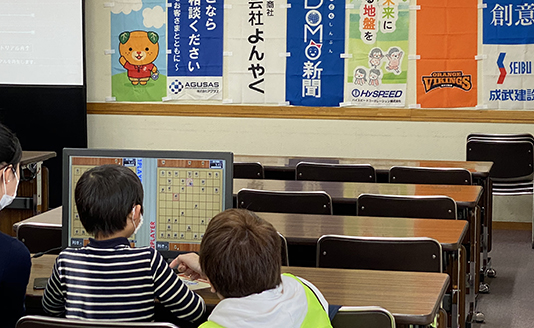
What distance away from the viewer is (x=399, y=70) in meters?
6.36

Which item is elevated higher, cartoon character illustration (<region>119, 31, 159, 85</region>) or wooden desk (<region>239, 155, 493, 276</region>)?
cartoon character illustration (<region>119, 31, 159, 85</region>)

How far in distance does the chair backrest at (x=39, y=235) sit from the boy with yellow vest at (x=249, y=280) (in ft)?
4.93

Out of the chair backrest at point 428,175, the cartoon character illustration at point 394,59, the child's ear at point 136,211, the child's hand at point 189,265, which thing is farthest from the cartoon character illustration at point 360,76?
the child's ear at point 136,211

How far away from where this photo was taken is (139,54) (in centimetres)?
682

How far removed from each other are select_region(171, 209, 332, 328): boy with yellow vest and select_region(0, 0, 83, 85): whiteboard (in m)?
5.55

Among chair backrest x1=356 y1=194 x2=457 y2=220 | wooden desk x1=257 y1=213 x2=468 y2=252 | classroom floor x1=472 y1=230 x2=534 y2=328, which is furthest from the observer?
classroom floor x1=472 y1=230 x2=534 y2=328

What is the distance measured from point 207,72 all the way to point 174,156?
4618 millimetres

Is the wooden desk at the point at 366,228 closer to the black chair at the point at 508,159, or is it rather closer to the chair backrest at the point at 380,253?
the chair backrest at the point at 380,253

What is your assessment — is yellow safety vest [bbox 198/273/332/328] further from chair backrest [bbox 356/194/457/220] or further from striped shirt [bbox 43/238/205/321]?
chair backrest [bbox 356/194/457/220]

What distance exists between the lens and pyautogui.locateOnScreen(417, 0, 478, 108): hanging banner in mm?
6227

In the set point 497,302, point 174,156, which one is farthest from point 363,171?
point 174,156

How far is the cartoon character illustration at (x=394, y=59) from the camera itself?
6.35 m

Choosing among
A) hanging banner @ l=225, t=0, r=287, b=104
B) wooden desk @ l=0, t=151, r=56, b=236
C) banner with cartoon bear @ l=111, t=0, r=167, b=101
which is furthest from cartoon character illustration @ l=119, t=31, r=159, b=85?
wooden desk @ l=0, t=151, r=56, b=236

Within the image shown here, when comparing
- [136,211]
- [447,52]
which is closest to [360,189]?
[136,211]
